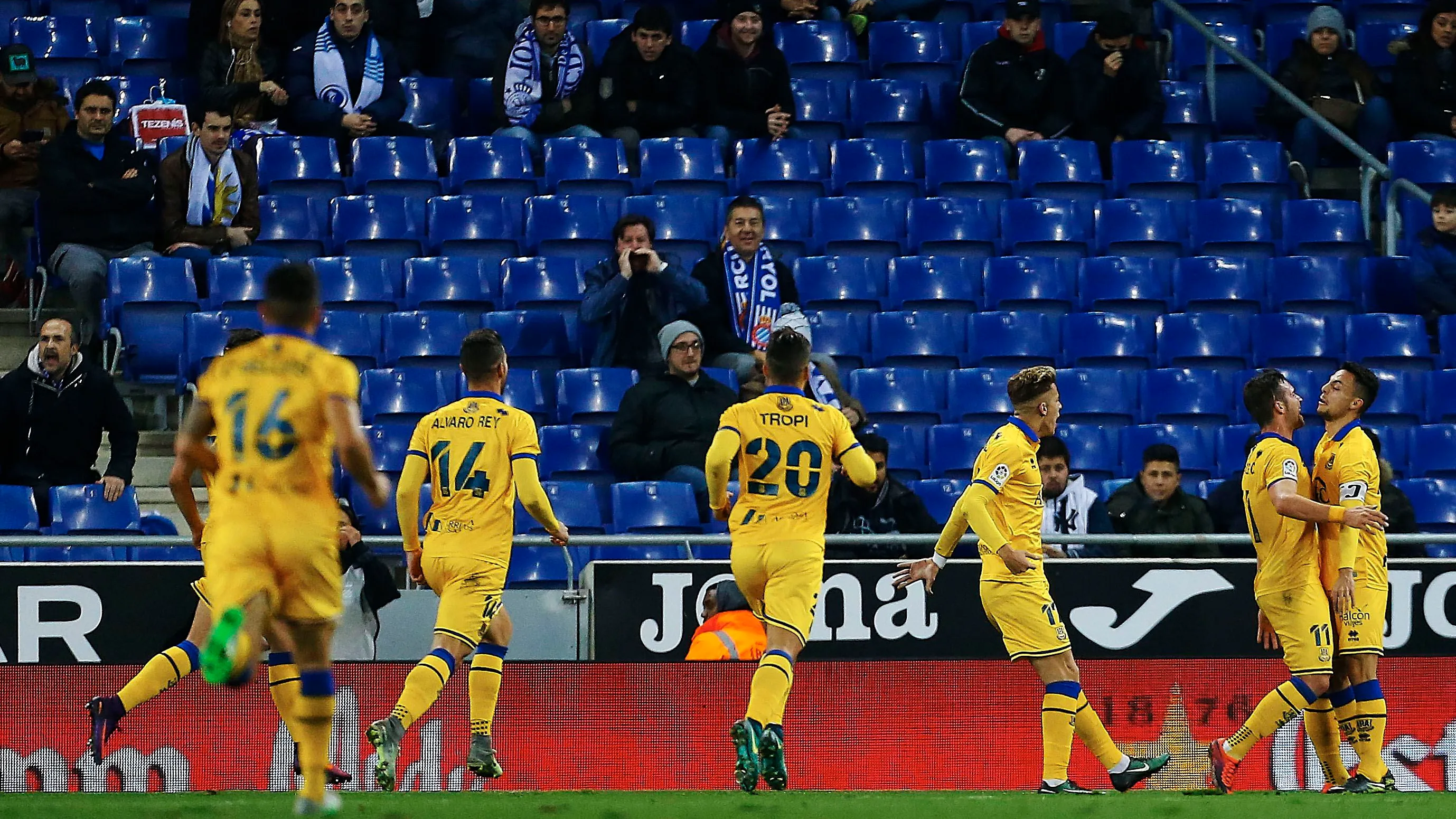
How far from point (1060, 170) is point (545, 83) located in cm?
406

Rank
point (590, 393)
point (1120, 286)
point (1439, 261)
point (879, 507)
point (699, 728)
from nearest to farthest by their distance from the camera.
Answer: point (699, 728)
point (879, 507)
point (590, 393)
point (1120, 286)
point (1439, 261)

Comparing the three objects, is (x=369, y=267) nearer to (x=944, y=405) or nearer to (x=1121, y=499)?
(x=944, y=405)

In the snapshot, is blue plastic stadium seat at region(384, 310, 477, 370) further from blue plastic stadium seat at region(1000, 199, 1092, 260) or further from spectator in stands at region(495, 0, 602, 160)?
blue plastic stadium seat at region(1000, 199, 1092, 260)

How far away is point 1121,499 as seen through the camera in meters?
11.8

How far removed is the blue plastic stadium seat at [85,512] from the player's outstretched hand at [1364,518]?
6.84 meters

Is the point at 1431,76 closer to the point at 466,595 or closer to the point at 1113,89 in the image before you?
the point at 1113,89

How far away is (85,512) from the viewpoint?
11.3 meters

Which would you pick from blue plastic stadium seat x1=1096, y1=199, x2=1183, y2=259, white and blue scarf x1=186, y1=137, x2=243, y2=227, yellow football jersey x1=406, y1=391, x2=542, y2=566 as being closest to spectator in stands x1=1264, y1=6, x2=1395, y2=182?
blue plastic stadium seat x1=1096, y1=199, x2=1183, y2=259

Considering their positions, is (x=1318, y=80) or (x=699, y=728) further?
(x=1318, y=80)

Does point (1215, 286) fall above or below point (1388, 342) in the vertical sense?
above

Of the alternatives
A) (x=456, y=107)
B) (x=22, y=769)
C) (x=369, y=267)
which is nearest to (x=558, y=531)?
(x=22, y=769)

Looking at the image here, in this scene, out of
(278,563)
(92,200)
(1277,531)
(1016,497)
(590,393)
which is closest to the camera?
(278,563)

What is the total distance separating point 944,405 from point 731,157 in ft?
9.68

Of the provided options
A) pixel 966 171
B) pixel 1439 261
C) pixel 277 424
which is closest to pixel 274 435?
pixel 277 424
